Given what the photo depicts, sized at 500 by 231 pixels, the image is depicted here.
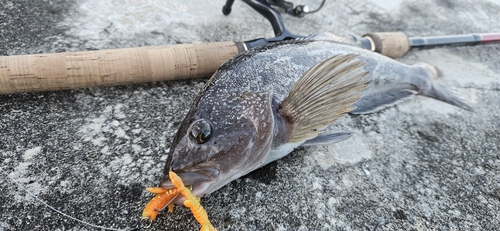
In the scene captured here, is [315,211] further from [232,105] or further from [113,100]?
[113,100]

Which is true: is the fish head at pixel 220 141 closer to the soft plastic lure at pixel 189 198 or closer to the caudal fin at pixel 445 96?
the soft plastic lure at pixel 189 198

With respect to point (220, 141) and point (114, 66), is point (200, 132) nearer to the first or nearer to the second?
point (220, 141)

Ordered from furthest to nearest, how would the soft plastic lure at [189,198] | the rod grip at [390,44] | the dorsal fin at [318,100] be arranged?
the rod grip at [390,44]
the dorsal fin at [318,100]
the soft plastic lure at [189,198]

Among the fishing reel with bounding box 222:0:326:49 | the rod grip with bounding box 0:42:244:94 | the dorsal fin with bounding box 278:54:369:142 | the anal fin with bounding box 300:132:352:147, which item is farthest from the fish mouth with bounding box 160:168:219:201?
the fishing reel with bounding box 222:0:326:49

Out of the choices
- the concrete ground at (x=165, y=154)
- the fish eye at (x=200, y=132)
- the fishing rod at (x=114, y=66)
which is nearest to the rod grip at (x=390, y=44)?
the concrete ground at (x=165, y=154)

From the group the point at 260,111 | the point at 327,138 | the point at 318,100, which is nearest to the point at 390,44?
the point at 327,138

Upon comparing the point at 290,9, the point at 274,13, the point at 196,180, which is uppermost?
the point at 274,13
